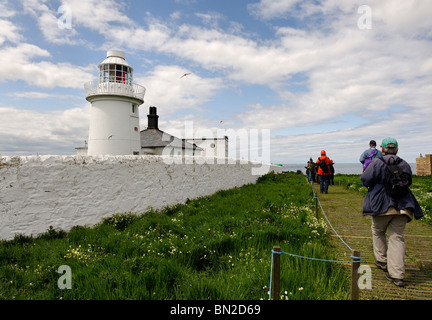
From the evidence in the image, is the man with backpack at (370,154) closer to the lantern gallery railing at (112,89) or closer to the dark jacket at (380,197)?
the dark jacket at (380,197)

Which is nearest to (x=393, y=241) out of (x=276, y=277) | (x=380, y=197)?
(x=380, y=197)

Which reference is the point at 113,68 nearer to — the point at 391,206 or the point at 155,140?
the point at 155,140

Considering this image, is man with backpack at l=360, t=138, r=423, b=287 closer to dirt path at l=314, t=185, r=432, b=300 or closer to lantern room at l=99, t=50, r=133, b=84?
dirt path at l=314, t=185, r=432, b=300

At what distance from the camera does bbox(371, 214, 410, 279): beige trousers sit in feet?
13.2

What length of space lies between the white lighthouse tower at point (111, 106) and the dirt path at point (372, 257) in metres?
14.0

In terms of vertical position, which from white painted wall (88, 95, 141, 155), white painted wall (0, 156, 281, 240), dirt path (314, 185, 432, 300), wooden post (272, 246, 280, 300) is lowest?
dirt path (314, 185, 432, 300)

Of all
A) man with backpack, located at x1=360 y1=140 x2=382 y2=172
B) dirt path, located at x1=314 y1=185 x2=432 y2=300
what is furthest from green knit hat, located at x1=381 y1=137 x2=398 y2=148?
man with backpack, located at x1=360 y1=140 x2=382 y2=172

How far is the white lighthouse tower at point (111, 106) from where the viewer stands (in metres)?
17.2

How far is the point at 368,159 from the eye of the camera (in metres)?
10.0

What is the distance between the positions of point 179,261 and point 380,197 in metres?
3.55

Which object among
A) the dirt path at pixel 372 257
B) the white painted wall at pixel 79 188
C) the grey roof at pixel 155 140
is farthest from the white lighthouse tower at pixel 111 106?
the dirt path at pixel 372 257

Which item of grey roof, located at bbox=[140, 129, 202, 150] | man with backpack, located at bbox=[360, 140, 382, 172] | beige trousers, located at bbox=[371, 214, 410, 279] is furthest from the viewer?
grey roof, located at bbox=[140, 129, 202, 150]

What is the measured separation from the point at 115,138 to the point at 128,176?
10.0 m
